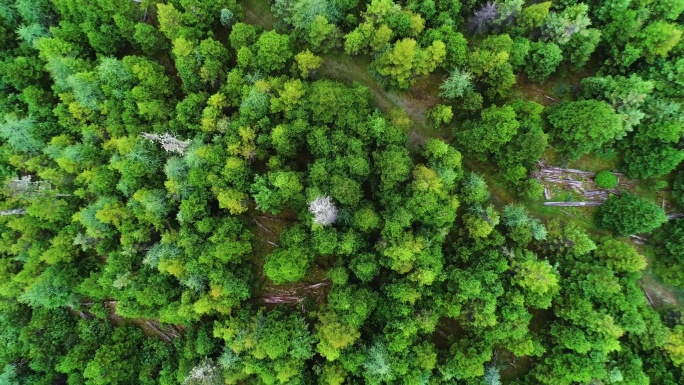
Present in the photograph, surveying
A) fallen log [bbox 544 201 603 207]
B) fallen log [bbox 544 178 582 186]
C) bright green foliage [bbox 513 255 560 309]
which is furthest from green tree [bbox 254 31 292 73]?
fallen log [bbox 544 201 603 207]

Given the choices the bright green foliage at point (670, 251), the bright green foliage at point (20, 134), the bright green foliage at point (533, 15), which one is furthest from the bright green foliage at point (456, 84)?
the bright green foliage at point (20, 134)

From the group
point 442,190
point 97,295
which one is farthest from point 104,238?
point 442,190

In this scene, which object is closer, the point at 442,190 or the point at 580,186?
the point at 442,190

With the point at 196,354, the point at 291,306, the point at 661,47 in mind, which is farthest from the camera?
the point at 291,306

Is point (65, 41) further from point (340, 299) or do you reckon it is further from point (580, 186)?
point (580, 186)

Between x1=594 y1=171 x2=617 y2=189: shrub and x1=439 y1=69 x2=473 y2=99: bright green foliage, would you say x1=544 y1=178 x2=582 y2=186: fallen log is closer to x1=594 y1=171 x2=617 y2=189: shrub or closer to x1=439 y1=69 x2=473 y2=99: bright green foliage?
x1=594 y1=171 x2=617 y2=189: shrub

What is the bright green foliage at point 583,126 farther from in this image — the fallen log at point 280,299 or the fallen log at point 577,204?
the fallen log at point 280,299
